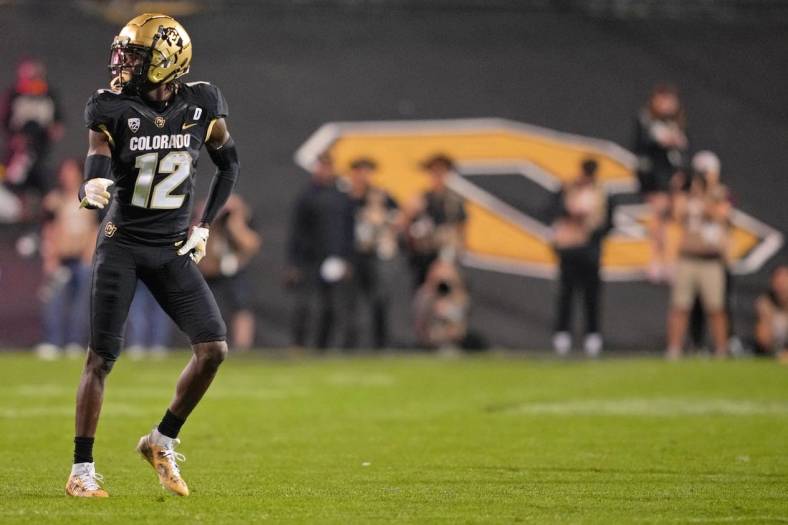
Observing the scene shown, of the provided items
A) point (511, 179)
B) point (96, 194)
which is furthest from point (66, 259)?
point (96, 194)

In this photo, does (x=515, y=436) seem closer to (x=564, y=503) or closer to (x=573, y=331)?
(x=564, y=503)

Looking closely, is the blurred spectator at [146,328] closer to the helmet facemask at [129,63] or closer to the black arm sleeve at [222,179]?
the black arm sleeve at [222,179]

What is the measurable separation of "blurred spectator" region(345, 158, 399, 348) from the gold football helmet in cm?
1157

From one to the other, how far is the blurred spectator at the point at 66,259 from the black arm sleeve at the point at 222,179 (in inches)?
421

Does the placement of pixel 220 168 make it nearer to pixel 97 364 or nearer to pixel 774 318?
pixel 97 364

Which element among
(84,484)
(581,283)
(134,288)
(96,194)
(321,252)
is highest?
(96,194)

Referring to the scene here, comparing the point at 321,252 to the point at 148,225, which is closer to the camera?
the point at 148,225

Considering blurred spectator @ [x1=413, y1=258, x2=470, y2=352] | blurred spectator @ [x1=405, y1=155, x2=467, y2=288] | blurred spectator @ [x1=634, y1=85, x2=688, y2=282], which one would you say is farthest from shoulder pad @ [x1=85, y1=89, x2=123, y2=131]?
blurred spectator @ [x1=634, y1=85, x2=688, y2=282]

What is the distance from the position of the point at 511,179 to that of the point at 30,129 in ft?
20.2

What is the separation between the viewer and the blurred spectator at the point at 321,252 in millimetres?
18594

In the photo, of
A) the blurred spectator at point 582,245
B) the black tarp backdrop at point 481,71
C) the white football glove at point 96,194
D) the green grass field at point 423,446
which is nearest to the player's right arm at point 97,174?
the white football glove at point 96,194

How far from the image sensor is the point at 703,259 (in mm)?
18422

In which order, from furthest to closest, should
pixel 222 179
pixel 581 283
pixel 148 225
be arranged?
pixel 581 283 → pixel 222 179 → pixel 148 225

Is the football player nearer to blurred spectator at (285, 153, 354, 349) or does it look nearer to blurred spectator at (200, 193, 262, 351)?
blurred spectator at (200, 193, 262, 351)
